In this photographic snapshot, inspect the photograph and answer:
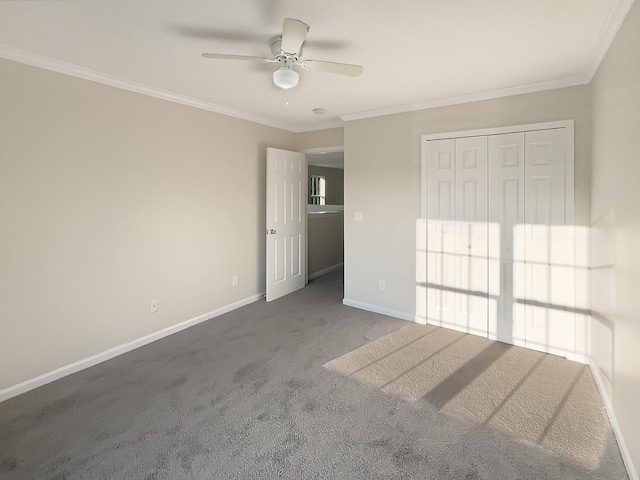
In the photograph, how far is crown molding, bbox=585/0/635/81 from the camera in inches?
72.0

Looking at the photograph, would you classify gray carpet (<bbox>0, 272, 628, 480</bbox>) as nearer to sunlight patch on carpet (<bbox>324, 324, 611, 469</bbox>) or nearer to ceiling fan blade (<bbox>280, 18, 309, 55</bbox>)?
sunlight patch on carpet (<bbox>324, 324, 611, 469</bbox>)

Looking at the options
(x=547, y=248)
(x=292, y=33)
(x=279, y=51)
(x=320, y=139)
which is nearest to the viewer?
(x=292, y=33)

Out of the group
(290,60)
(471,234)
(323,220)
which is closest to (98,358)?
(290,60)

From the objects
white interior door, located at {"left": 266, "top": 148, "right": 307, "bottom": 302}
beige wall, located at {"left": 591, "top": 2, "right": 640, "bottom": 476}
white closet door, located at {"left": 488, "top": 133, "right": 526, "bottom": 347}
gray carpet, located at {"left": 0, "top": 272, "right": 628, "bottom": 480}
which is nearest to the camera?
beige wall, located at {"left": 591, "top": 2, "right": 640, "bottom": 476}

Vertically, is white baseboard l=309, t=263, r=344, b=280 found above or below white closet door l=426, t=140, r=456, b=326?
below

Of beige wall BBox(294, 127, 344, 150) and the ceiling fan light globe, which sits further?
beige wall BBox(294, 127, 344, 150)

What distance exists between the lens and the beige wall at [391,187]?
339cm

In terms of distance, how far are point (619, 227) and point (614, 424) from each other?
1211 millimetres

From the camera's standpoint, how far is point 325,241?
251 inches

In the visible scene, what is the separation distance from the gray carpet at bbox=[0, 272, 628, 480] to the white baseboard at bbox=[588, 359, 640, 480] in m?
0.05

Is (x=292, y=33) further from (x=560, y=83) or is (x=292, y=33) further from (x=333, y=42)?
(x=560, y=83)

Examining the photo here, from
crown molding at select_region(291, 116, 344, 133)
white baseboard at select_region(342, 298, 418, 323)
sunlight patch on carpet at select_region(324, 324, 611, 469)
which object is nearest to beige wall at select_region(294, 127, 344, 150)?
crown molding at select_region(291, 116, 344, 133)

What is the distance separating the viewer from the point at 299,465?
6.00 feet

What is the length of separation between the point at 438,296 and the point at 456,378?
1171mm
